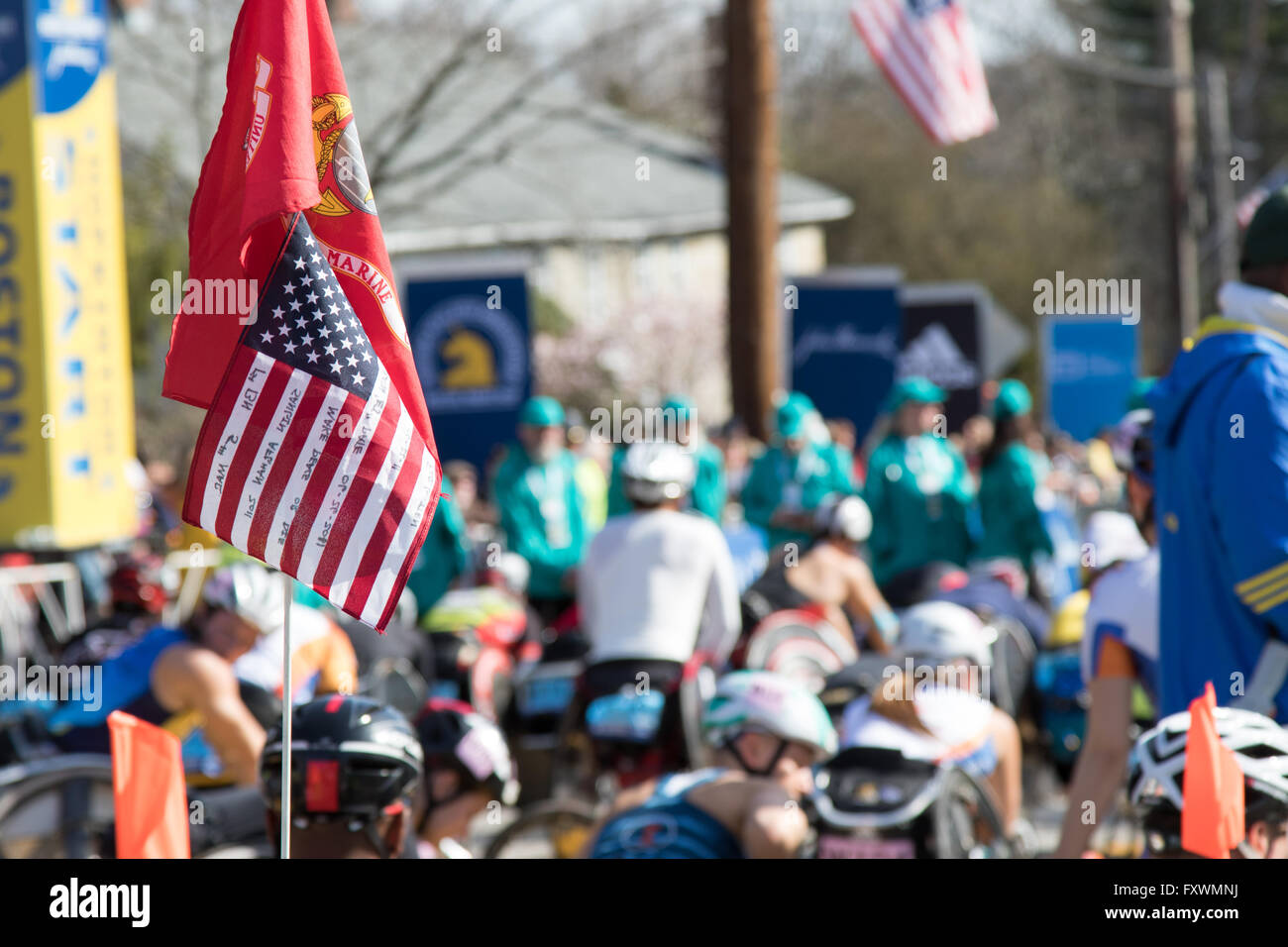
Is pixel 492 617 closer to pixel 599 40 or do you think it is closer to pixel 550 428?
pixel 550 428

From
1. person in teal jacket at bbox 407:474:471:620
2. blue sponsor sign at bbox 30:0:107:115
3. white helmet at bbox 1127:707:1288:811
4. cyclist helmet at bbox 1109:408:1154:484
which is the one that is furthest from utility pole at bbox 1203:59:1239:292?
white helmet at bbox 1127:707:1288:811

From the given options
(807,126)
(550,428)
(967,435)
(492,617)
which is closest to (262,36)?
(492,617)

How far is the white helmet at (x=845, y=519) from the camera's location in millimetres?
8336

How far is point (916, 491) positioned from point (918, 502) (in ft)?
0.23

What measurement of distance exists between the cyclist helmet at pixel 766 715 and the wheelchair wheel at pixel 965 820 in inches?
17.5

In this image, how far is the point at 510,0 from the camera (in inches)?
527

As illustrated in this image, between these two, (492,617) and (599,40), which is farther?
(599,40)

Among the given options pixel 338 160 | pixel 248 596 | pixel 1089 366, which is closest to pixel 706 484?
pixel 1089 366

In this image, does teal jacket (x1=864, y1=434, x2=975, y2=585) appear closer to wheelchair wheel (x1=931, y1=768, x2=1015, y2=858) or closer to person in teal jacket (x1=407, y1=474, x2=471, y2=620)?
person in teal jacket (x1=407, y1=474, x2=471, y2=620)

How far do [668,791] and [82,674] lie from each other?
266cm

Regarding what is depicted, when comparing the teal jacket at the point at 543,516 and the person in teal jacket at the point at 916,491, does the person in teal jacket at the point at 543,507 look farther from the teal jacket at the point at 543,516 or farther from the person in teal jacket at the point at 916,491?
the person in teal jacket at the point at 916,491

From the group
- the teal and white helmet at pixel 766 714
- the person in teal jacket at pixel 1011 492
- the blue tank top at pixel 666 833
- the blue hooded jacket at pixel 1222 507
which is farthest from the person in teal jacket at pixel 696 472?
the blue hooded jacket at pixel 1222 507

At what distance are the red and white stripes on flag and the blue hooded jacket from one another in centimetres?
872
